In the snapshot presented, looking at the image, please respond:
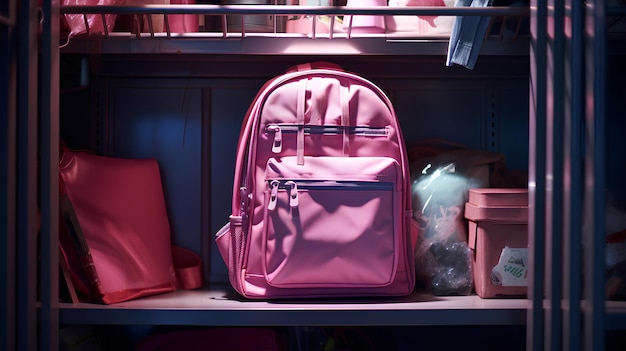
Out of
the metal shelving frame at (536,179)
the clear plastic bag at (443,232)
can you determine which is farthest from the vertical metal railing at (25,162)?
A: the clear plastic bag at (443,232)

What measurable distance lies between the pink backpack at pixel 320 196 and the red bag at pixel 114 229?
19 cm

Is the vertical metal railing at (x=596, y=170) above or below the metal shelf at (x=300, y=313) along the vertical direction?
above

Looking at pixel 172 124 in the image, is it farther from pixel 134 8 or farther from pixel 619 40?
pixel 619 40

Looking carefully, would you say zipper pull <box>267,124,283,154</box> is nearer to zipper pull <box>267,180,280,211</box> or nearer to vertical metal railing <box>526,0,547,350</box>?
zipper pull <box>267,180,280,211</box>

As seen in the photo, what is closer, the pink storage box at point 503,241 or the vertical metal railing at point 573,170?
the vertical metal railing at point 573,170

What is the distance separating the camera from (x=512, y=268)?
1.36 m

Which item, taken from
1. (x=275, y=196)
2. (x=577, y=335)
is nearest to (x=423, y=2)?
(x=275, y=196)

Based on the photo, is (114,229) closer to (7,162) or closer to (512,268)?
(7,162)

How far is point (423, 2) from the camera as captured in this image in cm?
146

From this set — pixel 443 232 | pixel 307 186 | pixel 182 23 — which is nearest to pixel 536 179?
pixel 443 232

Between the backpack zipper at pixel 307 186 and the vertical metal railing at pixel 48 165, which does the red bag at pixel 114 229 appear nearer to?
the vertical metal railing at pixel 48 165

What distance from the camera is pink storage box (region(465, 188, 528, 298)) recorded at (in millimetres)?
1352

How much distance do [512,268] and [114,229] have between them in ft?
2.83

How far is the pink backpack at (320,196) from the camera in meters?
1.29
